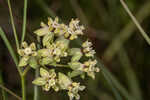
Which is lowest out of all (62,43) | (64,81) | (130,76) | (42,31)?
(64,81)

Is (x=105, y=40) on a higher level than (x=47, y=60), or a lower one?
higher

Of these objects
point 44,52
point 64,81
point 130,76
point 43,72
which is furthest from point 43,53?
point 130,76

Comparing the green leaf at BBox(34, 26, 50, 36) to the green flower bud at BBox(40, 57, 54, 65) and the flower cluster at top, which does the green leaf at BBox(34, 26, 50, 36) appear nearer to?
the flower cluster at top

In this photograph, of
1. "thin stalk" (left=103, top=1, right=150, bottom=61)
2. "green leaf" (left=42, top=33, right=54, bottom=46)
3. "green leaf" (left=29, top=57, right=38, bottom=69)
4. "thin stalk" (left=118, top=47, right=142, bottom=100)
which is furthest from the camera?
"thin stalk" (left=103, top=1, right=150, bottom=61)

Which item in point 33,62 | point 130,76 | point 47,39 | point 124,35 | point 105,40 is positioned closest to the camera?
point 33,62

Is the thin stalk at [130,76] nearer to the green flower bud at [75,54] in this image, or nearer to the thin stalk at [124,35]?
the thin stalk at [124,35]

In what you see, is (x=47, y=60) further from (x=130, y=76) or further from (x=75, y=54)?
(x=130, y=76)

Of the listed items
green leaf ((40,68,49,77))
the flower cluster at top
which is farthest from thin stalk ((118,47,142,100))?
green leaf ((40,68,49,77))

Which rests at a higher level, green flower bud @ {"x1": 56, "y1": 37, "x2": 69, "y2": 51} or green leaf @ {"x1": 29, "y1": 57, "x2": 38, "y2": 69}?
green flower bud @ {"x1": 56, "y1": 37, "x2": 69, "y2": 51}

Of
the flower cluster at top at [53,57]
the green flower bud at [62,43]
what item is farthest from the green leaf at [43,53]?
the green flower bud at [62,43]
